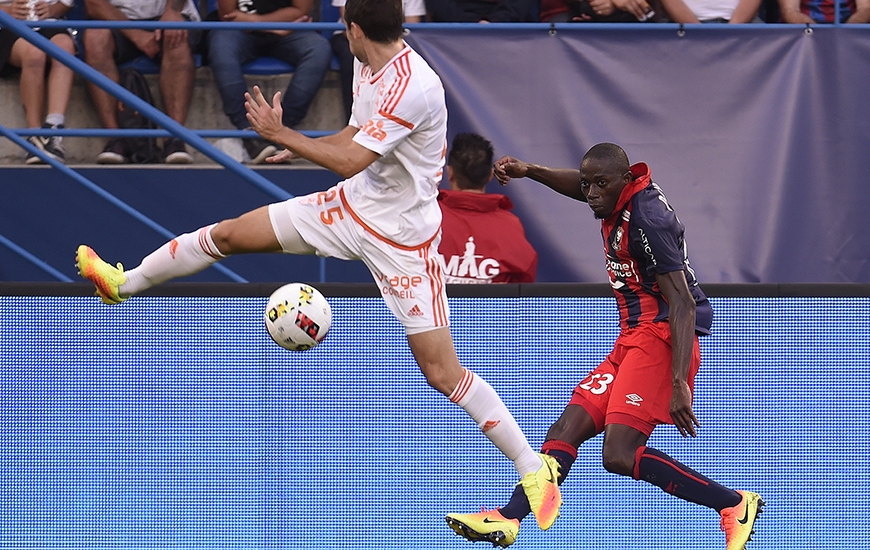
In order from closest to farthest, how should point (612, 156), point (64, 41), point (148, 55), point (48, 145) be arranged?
point (612, 156)
point (48, 145)
point (64, 41)
point (148, 55)

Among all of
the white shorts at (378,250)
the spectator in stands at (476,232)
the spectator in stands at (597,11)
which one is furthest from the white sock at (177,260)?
the spectator in stands at (597,11)

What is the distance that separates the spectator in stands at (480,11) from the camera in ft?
24.3

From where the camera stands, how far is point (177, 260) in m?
5.37

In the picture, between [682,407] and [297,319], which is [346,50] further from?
[682,407]

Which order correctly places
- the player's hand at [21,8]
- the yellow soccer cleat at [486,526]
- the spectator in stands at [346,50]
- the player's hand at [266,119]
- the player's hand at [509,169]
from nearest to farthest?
the player's hand at [266,119] → the yellow soccer cleat at [486,526] → the player's hand at [509,169] → the spectator in stands at [346,50] → the player's hand at [21,8]

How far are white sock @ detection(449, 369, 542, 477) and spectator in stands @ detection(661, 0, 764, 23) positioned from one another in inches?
121

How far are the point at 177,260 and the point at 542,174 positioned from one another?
5.52 feet

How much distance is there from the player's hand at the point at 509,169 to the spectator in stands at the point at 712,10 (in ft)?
7.14

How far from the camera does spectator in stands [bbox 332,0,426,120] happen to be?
7.30m

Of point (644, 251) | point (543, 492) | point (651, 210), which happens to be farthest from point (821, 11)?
point (543, 492)

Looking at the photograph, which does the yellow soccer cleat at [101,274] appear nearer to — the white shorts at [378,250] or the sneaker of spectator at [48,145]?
the white shorts at [378,250]

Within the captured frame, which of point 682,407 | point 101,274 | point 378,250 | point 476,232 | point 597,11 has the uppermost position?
point 597,11

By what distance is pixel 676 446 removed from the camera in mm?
6070

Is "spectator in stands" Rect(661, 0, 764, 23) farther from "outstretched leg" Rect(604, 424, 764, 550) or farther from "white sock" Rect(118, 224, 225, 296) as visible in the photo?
"white sock" Rect(118, 224, 225, 296)
